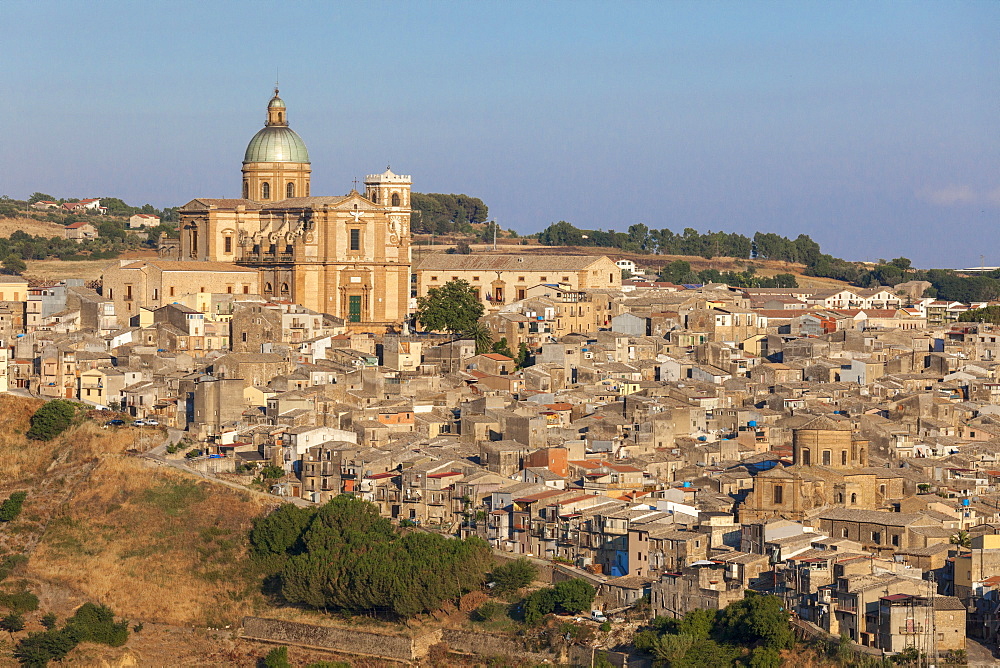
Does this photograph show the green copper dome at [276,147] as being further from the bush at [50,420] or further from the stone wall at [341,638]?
the stone wall at [341,638]

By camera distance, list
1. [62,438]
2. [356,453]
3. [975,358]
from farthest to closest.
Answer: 1. [975,358]
2. [62,438]
3. [356,453]

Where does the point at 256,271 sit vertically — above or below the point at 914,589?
above

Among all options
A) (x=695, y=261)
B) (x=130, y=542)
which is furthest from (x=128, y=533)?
(x=695, y=261)

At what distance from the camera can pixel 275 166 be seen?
67.8 metres

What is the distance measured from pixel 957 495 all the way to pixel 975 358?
1972cm

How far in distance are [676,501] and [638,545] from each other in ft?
10.5

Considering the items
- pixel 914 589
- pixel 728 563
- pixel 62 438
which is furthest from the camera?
pixel 62 438

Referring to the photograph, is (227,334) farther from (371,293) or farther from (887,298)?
(887,298)

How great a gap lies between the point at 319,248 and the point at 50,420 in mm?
15943

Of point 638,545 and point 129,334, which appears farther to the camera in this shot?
point 129,334

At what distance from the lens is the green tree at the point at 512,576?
122ft

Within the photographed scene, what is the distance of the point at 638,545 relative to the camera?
3641 cm

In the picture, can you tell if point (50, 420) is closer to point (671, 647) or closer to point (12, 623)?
point (12, 623)

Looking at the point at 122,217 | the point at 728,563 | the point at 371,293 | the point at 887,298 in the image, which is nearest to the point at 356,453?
the point at 728,563
